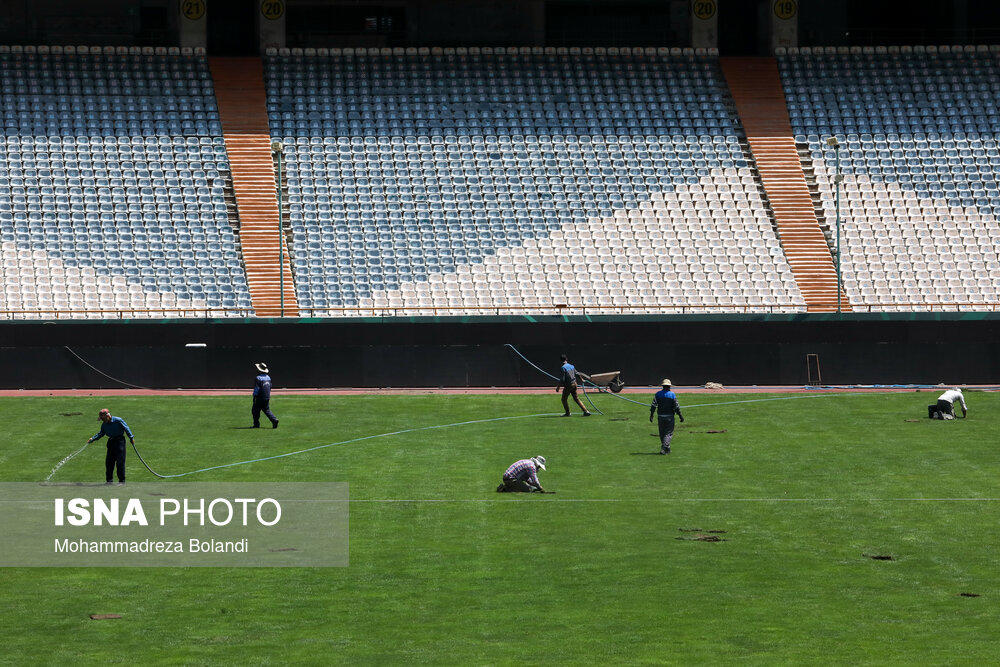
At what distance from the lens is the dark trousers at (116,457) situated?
2264 centimetres

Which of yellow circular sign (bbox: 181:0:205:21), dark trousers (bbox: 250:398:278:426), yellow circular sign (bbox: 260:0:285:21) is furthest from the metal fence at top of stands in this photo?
yellow circular sign (bbox: 260:0:285:21)

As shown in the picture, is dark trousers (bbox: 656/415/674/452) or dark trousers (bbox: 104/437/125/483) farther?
dark trousers (bbox: 656/415/674/452)

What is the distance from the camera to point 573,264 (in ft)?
159

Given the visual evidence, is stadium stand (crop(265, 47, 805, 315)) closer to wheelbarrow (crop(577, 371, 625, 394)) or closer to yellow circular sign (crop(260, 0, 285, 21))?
yellow circular sign (crop(260, 0, 285, 21))

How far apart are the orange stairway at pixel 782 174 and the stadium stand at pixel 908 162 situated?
565mm

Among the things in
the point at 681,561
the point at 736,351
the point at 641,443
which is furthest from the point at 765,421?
the point at 681,561

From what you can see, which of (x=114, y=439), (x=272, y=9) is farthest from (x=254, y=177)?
(x=114, y=439)

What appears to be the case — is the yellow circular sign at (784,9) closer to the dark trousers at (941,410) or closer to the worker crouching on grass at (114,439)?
the dark trousers at (941,410)

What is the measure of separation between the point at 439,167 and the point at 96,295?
13.6 m

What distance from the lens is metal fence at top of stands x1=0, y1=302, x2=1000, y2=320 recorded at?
147ft

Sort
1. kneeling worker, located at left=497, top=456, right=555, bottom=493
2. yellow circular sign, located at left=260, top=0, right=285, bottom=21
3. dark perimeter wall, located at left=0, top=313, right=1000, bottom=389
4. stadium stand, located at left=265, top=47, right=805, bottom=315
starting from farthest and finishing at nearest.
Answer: yellow circular sign, located at left=260, top=0, right=285, bottom=21 < stadium stand, located at left=265, top=47, right=805, bottom=315 < dark perimeter wall, located at left=0, top=313, right=1000, bottom=389 < kneeling worker, located at left=497, top=456, right=555, bottom=493

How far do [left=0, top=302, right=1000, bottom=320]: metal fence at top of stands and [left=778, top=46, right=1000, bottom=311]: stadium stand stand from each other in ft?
0.65

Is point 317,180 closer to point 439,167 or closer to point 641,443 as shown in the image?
point 439,167

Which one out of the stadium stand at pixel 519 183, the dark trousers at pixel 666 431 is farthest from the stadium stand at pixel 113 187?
the dark trousers at pixel 666 431
